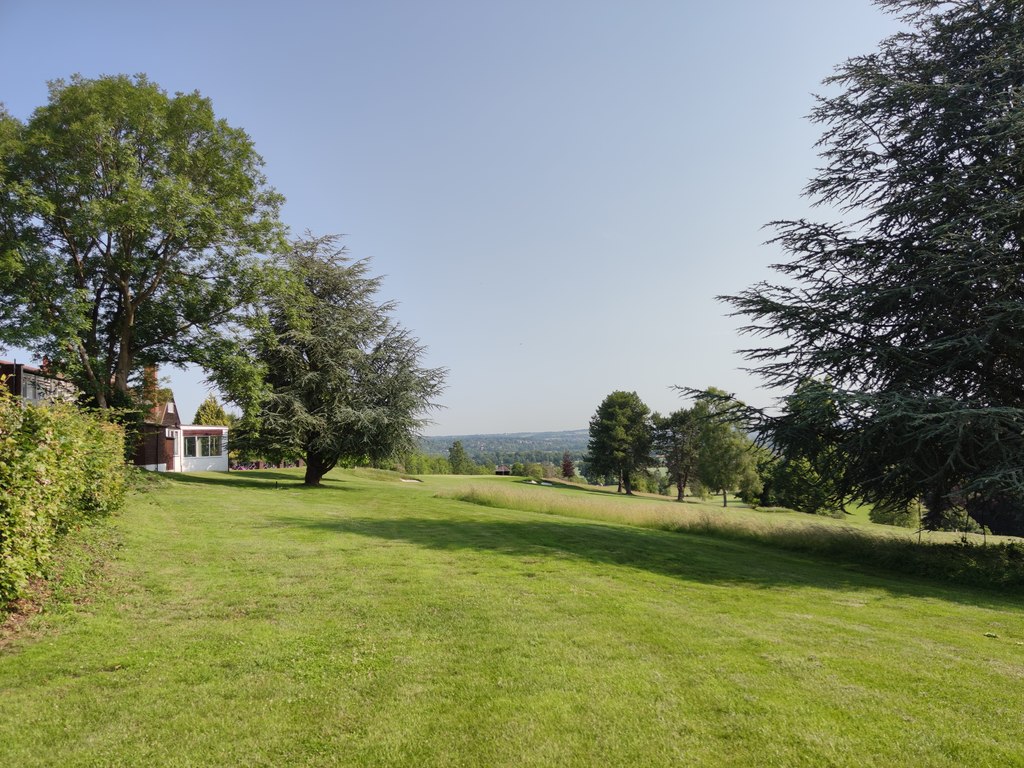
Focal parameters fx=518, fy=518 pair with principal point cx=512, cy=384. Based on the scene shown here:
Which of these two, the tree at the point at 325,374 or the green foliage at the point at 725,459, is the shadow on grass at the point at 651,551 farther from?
the green foliage at the point at 725,459

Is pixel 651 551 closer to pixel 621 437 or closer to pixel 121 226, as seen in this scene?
pixel 121 226

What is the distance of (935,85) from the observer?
11.6m

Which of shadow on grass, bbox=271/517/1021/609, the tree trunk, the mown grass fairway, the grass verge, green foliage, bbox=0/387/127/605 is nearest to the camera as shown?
the mown grass fairway

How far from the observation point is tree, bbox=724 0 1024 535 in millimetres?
10430

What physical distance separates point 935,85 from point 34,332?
85.0 feet

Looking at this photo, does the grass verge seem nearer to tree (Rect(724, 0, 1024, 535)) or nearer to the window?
tree (Rect(724, 0, 1024, 535))

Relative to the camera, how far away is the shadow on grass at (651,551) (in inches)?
361

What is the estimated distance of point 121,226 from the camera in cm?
1797

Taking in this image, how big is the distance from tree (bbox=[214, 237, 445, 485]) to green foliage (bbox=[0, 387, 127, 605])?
49.4 feet

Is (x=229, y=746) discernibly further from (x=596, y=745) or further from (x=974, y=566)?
(x=974, y=566)

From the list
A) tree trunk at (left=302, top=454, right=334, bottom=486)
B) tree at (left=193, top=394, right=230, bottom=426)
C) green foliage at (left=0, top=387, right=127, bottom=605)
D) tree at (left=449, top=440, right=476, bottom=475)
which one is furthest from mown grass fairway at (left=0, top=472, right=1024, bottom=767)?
tree at (left=449, top=440, right=476, bottom=475)

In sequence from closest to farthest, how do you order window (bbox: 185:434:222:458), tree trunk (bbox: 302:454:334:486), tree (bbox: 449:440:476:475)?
tree trunk (bbox: 302:454:334:486)
window (bbox: 185:434:222:458)
tree (bbox: 449:440:476:475)

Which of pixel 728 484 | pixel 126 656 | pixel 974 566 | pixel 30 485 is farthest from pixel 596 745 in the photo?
pixel 728 484

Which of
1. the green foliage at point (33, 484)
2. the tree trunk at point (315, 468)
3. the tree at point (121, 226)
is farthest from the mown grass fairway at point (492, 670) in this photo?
the tree trunk at point (315, 468)
